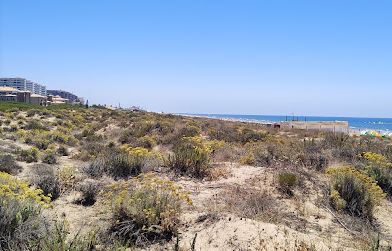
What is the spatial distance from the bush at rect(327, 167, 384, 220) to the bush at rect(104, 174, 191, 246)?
390 centimetres

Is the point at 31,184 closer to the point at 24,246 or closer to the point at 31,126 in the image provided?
the point at 24,246

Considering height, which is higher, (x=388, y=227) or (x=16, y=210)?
(x=16, y=210)

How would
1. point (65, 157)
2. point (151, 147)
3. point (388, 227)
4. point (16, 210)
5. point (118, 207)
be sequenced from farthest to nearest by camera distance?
point (151, 147) < point (65, 157) < point (388, 227) < point (118, 207) < point (16, 210)

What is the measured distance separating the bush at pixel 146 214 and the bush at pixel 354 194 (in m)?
3.90

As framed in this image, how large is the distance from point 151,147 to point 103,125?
1144 centimetres

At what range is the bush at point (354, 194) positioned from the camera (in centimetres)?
826

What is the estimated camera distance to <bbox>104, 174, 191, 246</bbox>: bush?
6.01 metres

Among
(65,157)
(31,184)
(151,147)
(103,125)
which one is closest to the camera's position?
(31,184)

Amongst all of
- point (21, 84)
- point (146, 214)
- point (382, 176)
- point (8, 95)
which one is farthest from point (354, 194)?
point (21, 84)

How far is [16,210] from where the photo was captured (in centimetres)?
549

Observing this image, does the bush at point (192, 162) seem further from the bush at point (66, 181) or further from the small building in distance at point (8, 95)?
the small building in distance at point (8, 95)

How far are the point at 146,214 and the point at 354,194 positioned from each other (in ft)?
16.3

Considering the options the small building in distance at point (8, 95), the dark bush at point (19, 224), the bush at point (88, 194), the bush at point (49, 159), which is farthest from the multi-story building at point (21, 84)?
the dark bush at point (19, 224)

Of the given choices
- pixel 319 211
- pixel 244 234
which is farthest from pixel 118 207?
pixel 319 211
